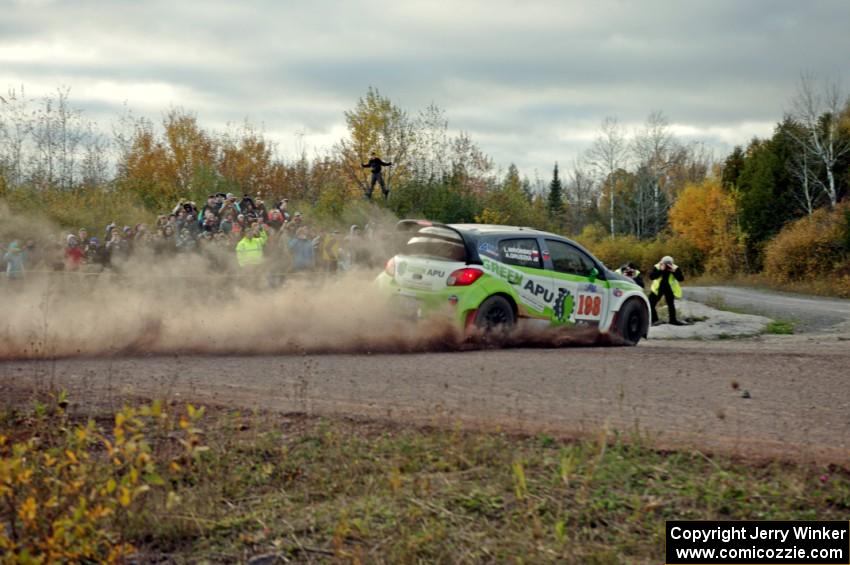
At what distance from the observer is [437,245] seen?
14.1 meters

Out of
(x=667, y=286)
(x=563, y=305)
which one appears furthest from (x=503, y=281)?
(x=667, y=286)

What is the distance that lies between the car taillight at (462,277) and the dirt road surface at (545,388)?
1.10 m

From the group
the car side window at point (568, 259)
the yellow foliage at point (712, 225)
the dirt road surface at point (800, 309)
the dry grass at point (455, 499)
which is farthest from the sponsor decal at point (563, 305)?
the yellow foliage at point (712, 225)

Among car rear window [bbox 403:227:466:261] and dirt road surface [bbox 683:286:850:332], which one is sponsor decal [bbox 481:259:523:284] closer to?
car rear window [bbox 403:227:466:261]

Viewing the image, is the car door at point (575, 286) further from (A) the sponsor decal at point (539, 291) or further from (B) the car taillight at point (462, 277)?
(B) the car taillight at point (462, 277)

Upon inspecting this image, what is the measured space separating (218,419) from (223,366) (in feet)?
11.7

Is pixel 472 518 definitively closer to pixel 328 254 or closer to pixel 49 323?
pixel 49 323

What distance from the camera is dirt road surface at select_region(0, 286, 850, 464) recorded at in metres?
7.70

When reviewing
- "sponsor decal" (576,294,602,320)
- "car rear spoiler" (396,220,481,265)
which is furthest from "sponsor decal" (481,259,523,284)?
"sponsor decal" (576,294,602,320)

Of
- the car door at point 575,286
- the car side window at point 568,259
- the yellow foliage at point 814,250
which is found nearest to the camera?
the car door at point 575,286

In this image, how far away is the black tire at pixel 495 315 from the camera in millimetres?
13414

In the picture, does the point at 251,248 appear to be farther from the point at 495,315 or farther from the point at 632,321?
the point at 632,321

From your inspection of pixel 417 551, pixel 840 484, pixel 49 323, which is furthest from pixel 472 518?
pixel 49 323

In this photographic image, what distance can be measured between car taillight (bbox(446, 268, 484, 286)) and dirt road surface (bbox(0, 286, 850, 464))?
1104 mm
